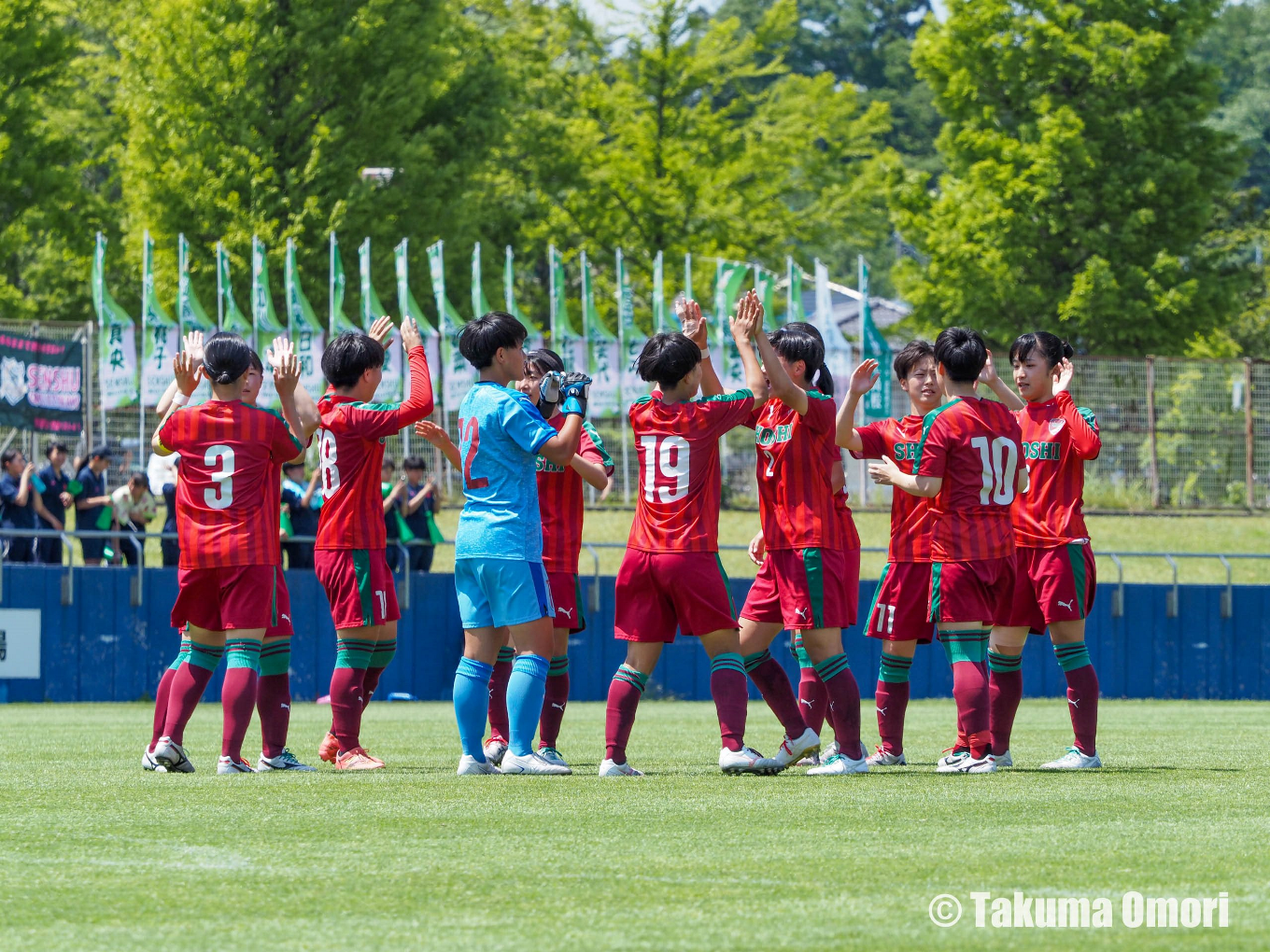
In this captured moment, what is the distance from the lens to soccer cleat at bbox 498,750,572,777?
766 centimetres

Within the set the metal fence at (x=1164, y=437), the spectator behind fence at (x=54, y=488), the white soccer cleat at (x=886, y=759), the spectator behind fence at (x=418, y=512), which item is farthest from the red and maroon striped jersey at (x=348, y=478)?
the metal fence at (x=1164, y=437)

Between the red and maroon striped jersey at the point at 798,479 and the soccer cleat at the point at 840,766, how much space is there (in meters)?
0.98

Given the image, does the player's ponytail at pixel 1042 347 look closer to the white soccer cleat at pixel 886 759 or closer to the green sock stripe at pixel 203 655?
the white soccer cleat at pixel 886 759

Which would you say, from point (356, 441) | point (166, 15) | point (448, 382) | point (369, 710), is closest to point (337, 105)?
point (166, 15)

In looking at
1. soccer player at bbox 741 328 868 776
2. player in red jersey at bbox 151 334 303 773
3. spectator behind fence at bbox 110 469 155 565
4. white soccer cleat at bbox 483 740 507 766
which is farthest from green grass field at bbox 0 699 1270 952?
spectator behind fence at bbox 110 469 155 565

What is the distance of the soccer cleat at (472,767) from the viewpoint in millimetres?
7652

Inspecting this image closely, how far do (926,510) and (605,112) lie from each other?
1239 inches

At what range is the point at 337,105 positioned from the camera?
103 feet

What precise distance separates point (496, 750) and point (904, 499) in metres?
2.45

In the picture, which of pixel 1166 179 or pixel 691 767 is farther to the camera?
pixel 1166 179

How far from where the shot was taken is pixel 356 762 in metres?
8.29

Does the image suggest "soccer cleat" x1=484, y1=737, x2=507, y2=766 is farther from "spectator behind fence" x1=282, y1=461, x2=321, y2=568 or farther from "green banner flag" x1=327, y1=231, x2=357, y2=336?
"green banner flag" x1=327, y1=231, x2=357, y2=336

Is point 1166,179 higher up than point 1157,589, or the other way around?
point 1166,179

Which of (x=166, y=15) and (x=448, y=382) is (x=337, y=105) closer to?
(x=166, y=15)
